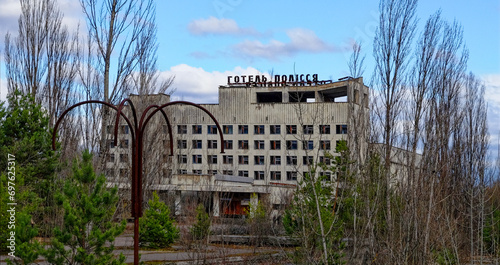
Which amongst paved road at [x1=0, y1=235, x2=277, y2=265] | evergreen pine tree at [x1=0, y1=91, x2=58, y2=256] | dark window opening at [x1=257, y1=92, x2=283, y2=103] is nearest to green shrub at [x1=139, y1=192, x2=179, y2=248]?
paved road at [x1=0, y1=235, x2=277, y2=265]

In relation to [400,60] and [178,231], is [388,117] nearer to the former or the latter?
[400,60]

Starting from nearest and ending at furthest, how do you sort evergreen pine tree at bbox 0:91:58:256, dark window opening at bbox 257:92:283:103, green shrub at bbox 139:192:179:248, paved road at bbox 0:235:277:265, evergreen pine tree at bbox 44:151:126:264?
evergreen pine tree at bbox 44:151:126:264
paved road at bbox 0:235:277:265
evergreen pine tree at bbox 0:91:58:256
green shrub at bbox 139:192:179:248
dark window opening at bbox 257:92:283:103

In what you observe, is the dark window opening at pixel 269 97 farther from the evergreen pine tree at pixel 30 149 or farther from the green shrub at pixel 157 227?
the evergreen pine tree at pixel 30 149

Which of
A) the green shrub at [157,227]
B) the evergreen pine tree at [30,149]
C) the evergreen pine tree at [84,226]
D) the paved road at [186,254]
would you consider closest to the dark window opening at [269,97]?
the paved road at [186,254]

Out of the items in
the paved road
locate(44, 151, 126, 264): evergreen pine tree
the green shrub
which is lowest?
the paved road

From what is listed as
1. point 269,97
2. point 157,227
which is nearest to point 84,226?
point 157,227

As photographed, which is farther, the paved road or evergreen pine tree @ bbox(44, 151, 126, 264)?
the paved road

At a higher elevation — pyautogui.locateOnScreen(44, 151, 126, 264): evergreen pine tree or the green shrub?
pyautogui.locateOnScreen(44, 151, 126, 264): evergreen pine tree

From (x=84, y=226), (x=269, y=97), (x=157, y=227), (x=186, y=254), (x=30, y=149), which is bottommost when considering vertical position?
(x=186, y=254)

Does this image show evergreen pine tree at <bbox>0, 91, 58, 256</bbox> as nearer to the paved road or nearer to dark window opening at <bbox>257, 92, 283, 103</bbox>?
the paved road

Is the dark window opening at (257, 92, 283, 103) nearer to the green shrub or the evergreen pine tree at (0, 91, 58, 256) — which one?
the green shrub

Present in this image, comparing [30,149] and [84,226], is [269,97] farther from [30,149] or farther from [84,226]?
[84,226]

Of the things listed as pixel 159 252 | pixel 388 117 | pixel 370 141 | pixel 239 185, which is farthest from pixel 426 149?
pixel 239 185

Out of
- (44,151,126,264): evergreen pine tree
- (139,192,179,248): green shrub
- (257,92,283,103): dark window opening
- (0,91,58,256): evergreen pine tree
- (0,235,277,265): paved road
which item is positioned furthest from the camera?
(257,92,283,103): dark window opening
